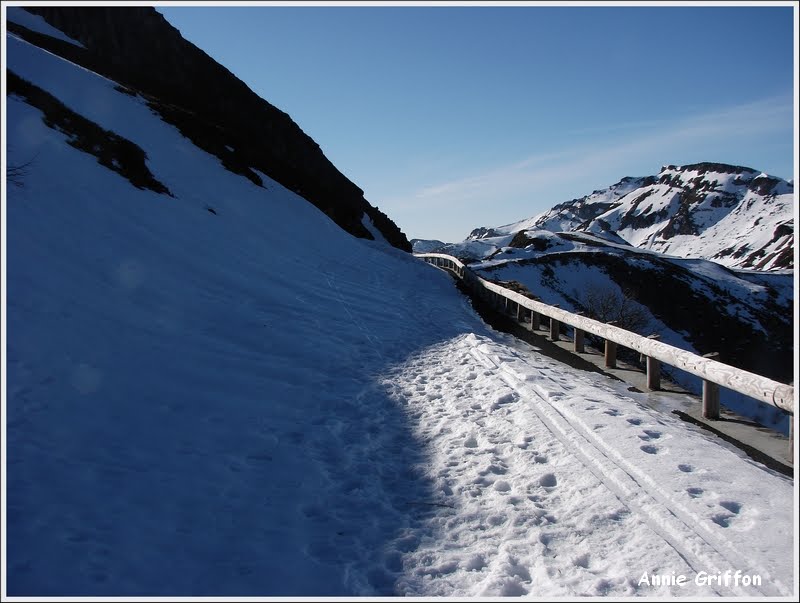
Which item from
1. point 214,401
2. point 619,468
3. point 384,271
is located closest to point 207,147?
point 384,271

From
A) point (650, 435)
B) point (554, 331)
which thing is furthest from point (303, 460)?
point (554, 331)

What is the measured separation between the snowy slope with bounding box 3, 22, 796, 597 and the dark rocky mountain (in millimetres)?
17433

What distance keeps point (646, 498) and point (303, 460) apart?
3.27 metres

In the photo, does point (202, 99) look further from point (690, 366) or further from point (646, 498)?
point (646, 498)

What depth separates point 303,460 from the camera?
542 centimetres

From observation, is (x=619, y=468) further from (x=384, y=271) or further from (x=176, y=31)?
(x=176, y=31)

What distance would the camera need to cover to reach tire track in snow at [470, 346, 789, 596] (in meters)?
3.61

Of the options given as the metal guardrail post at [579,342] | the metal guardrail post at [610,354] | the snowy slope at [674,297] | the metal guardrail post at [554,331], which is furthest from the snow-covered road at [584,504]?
the snowy slope at [674,297]

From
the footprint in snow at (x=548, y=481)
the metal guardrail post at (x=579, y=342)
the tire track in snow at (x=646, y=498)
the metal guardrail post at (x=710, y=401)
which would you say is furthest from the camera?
the metal guardrail post at (x=579, y=342)

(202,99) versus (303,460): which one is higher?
(202,99)

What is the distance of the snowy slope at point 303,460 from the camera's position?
3646 millimetres

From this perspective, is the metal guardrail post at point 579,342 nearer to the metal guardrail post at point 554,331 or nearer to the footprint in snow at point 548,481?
the metal guardrail post at point 554,331

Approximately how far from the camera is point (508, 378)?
8.16 meters

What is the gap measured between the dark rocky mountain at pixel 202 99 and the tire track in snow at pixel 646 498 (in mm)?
21812
